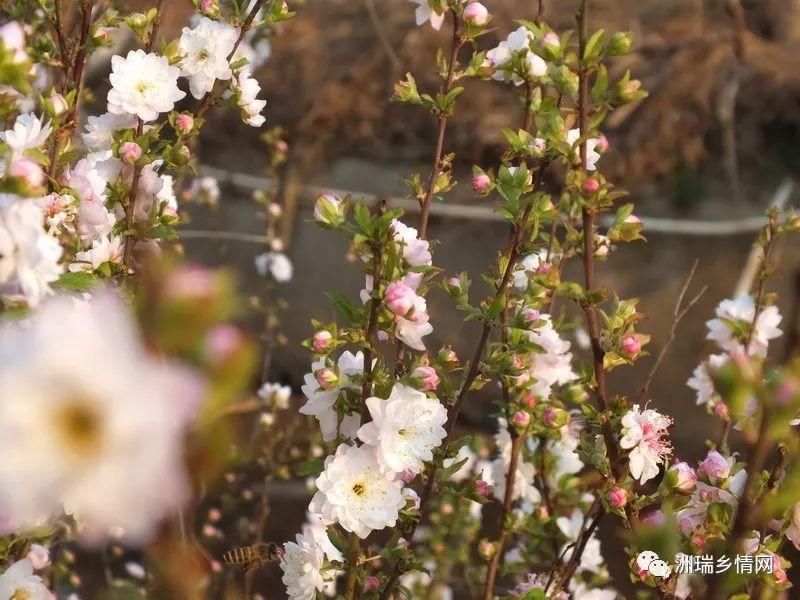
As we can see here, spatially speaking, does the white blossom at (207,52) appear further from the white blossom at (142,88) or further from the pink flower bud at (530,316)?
the pink flower bud at (530,316)

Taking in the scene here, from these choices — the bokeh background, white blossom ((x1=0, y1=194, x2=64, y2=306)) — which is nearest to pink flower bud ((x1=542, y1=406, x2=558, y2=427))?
white blossom ((x1=0, y1=194, x2=64, y2=306))

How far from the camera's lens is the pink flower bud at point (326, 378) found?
0.55 meters

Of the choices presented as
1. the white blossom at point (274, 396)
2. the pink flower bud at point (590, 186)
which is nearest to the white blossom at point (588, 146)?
the pink flower bud at point (590, 186)

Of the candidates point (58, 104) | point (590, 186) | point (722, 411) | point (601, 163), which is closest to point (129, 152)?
point (58, 104)

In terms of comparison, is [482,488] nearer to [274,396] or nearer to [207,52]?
[207,52]

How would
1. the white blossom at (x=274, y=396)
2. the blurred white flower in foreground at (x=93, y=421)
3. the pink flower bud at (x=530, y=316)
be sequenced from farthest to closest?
the white blossom at (x=274, y=396) → the pink flower bud at (x=530, y=316) → the blurred white flower in foreground at (x=93, y=421)

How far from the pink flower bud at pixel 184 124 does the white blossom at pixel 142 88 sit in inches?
1.0

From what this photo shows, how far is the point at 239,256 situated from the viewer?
2.42 meters

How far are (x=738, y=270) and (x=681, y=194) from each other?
25 centimetres

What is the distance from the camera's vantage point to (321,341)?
1.86 feet

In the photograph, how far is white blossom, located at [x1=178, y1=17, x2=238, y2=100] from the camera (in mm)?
750

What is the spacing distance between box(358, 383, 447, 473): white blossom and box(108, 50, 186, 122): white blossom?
13.3 inches

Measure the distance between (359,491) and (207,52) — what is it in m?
0.45

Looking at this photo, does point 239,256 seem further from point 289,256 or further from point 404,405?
point 404,405
